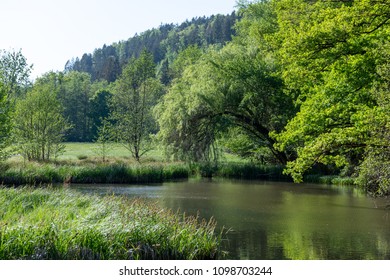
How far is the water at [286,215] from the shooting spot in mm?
13656

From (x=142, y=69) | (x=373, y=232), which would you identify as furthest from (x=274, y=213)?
(x=142, y=69)

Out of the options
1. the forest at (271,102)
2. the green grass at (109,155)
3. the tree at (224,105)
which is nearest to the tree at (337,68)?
the forest at (271,102)

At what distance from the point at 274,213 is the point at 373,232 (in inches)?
189

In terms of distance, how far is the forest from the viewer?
20.9 meters

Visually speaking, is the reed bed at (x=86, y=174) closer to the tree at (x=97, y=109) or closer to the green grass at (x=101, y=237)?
the green grass at (x=101, y=237)

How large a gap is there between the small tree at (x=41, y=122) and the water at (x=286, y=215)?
1264 cm

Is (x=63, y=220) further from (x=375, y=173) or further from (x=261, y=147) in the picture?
(x=261, y=147)

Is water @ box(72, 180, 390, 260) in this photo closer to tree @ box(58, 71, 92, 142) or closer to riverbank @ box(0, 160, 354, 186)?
riverbank @ box(0, 160, 354, 186)

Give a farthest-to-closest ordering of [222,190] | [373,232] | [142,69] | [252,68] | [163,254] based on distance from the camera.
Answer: [142,69] < [252,68] < [222,190] < [373,232] < [163,254]

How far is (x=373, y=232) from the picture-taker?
1639cm

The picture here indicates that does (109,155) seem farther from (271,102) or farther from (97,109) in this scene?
(97,109)

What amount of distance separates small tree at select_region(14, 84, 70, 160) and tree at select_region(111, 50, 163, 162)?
21.3 feet

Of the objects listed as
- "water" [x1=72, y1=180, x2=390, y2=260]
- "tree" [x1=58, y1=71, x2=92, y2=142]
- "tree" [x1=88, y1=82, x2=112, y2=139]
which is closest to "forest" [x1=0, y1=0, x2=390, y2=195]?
"water" [x1=72, y1=180, x2=390, y2=260]

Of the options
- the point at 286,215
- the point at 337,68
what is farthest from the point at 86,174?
the point at 337,68
